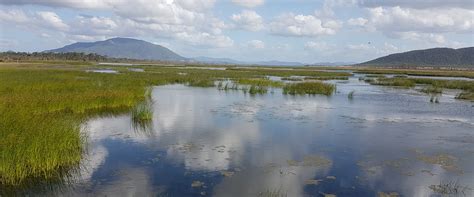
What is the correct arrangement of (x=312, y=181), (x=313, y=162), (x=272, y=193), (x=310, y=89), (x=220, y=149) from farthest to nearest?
(x=310, y=89)
(x=220, y=149)
(x=313, y=162)
(x=312, y=181)
(x=272, y=193)

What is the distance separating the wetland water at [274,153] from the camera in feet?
31.7

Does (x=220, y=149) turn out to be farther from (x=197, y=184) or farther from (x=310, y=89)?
(x=310, y=89)

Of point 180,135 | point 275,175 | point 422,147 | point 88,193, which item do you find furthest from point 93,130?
point 422,147

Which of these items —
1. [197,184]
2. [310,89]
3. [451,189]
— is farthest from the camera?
[310,89]

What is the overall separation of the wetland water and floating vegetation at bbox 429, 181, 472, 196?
0.14 meters

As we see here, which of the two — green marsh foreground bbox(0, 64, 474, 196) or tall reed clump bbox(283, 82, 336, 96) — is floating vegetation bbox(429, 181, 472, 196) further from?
tall reed clump bbox(283, 82, 336, 96)

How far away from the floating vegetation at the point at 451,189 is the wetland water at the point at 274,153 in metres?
0.14

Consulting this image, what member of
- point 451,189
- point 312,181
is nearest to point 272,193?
point 312,181

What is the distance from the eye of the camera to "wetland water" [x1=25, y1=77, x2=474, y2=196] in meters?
9.66

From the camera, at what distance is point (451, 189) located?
987cm

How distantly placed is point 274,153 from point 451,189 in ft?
Result: 17.1

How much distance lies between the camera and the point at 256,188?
374 inches

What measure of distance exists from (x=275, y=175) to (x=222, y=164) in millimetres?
1680

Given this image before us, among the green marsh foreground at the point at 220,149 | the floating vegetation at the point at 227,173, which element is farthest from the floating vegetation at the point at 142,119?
the floating vegetation at the point at 227,173
